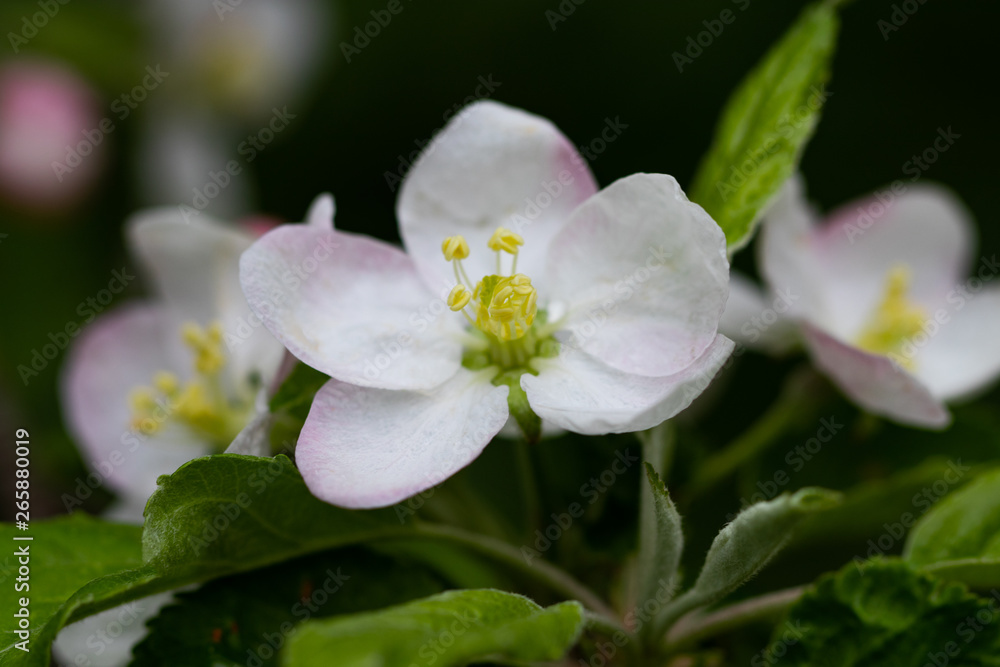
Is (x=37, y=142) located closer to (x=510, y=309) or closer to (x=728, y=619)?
(x=510, y=309)

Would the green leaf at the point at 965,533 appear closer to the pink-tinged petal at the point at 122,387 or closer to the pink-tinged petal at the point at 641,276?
the pink-tinged petal at the point at 641,276

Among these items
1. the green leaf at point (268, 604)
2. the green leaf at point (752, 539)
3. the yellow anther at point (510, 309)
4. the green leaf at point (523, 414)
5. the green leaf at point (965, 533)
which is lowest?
the green leaf at point (965, 533)

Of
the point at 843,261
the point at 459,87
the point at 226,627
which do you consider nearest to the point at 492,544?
the point at 226,627

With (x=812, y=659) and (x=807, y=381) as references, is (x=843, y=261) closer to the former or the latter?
(x=807, y=381)

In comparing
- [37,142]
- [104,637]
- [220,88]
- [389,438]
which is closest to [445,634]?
[389,438]

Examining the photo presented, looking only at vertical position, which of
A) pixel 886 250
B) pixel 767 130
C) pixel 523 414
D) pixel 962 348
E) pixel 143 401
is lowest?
pixel 962 348

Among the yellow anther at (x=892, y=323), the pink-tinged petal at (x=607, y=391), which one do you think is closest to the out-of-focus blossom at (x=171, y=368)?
the pink-tinged petal at (x=607, y=391)
